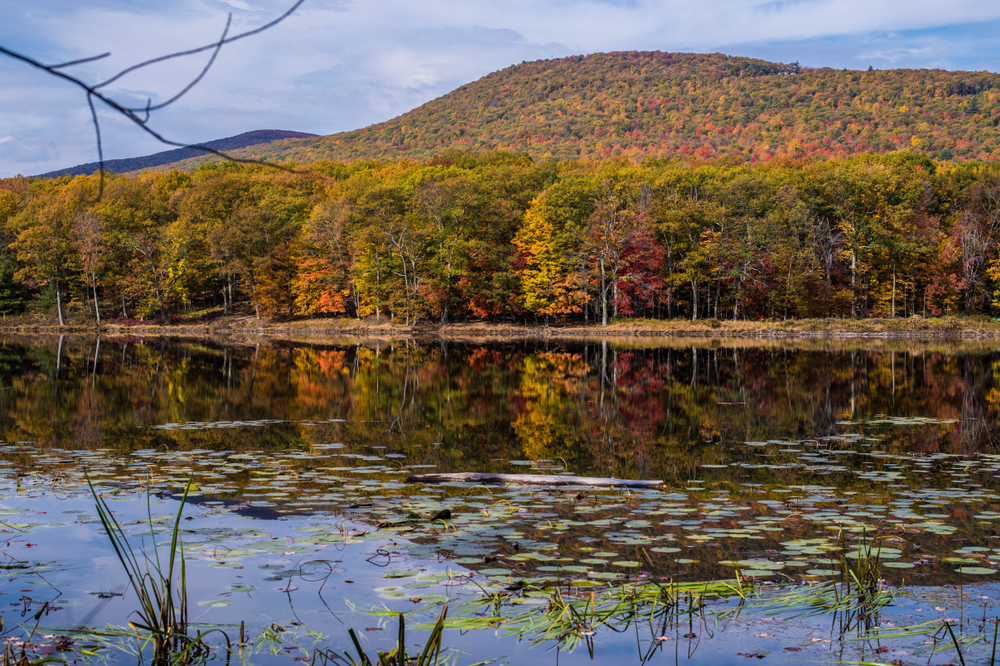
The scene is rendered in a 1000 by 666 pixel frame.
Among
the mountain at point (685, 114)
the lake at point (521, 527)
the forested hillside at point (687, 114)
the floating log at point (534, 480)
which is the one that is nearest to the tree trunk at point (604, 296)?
the lake at point (521, 527)

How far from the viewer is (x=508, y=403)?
17594 millimetres

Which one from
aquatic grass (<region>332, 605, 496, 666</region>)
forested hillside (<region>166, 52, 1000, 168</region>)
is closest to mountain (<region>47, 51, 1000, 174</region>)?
forested hillside (<region>166, 52, 1000, 168</region>)

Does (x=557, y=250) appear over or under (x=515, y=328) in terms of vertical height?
over

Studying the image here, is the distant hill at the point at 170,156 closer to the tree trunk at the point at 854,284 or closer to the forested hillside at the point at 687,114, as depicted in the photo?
the forested hillside at the point at 687,114

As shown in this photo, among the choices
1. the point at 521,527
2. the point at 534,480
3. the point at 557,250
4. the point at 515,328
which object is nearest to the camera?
the point at 521,527

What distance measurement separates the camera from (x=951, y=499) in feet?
26.7

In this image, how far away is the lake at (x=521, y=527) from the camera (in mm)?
4688

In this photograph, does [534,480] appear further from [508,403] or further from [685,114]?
[685,114]

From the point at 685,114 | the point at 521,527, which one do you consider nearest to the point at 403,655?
the point at 521,527

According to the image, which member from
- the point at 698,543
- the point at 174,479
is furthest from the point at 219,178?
the point at 698,543

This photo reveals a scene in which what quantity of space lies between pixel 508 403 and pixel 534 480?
862 centimetres

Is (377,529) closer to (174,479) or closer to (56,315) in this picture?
(174,479)

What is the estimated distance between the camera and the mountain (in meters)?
94.5

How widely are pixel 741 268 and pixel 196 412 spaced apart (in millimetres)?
48437
